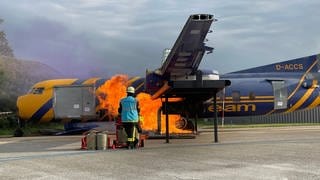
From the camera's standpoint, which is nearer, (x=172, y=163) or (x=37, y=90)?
(x=172, y=163)

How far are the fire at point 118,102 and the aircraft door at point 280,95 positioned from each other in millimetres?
5903

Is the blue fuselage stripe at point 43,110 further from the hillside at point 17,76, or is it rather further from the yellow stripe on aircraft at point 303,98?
the yellow stripe on aircraft at point 303,98

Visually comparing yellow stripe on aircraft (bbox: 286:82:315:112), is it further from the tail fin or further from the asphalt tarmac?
the asphalt tarmac

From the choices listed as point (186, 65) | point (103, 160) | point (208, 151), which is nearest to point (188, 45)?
point (186, 65)

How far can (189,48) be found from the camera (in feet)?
59.2

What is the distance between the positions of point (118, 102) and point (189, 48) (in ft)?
23.9

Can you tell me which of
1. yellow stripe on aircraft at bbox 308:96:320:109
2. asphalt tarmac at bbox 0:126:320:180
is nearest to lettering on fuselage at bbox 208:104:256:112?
yellow stripe on aircraft at bbox 308:96:320:109

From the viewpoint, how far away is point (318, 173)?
9.47 metres

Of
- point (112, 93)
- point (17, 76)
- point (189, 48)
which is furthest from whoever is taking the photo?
point (17, 76)

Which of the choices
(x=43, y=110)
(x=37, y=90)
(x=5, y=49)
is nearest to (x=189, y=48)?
(x=43, y=110)

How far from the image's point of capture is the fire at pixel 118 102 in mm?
22250

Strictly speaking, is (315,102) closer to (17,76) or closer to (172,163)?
(172,163)

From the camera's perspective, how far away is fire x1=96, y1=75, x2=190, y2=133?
73.0 feet

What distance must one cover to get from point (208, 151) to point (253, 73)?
46.0 feet
